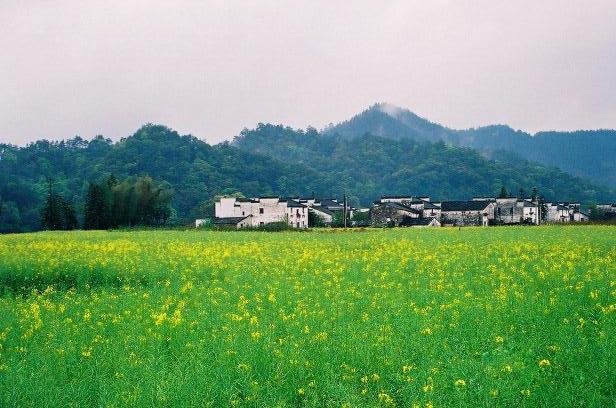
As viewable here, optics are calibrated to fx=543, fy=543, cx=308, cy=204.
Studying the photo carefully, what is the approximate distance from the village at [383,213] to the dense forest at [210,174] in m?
12.4

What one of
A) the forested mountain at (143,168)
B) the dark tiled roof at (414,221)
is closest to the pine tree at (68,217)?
the forested mountain at (143,168)

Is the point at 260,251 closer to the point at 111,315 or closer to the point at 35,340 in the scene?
the point at 111,315

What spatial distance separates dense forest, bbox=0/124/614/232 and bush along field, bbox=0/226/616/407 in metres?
65.7

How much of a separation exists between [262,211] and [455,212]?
3553 centimetres

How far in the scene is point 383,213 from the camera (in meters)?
90.1

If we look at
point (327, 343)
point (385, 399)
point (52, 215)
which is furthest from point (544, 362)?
point (52, 215)

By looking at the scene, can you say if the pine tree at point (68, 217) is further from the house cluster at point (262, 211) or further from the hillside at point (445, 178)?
the hillside at point (445, 178)

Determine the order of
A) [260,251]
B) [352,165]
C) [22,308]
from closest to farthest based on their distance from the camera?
[22,308] → [260,251] → [352,165]

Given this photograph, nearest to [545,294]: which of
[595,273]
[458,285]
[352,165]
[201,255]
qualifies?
[458,285]

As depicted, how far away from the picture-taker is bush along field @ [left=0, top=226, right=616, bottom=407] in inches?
258

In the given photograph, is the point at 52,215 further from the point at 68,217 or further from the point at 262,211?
the point at 262,211

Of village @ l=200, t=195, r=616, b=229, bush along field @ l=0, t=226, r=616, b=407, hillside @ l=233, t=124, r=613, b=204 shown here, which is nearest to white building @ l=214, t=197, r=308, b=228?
village @ l=200, t=195, r=616, b=229

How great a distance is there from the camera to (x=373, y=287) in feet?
42.1

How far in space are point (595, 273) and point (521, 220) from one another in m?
95.1
